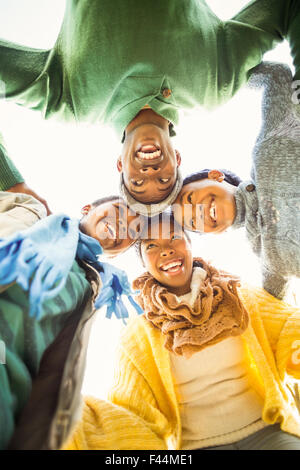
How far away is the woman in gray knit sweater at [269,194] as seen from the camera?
105 centimetres

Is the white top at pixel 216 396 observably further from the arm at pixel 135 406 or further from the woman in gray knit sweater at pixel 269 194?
the woman in gray knit sweater at pixel 269 194

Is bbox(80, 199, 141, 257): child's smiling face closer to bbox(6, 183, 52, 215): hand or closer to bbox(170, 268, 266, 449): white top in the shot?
bbox(6, 183, 52, 215): hand

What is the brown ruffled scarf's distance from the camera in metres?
1.09

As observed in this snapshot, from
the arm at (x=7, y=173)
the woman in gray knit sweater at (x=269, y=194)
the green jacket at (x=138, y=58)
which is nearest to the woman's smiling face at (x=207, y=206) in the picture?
the woman in gray knit sweater at (x=269, y=194)

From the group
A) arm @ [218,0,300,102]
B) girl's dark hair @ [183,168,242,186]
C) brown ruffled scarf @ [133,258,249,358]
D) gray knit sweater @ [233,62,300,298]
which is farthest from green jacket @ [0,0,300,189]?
brown ruffled scarf @ [133,258,249,358]

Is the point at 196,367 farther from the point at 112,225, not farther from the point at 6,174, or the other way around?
the point at 6,174

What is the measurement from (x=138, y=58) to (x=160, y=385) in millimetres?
988

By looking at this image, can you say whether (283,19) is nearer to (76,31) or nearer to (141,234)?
(76,31)

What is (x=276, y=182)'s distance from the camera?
1058 millimetres

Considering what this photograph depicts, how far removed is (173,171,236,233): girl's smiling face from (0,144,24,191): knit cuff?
0.52 metres

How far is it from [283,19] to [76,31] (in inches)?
25.7

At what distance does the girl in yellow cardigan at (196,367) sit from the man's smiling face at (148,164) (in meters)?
0.13

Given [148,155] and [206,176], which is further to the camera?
[206,176]

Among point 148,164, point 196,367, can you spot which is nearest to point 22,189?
point 148,164
